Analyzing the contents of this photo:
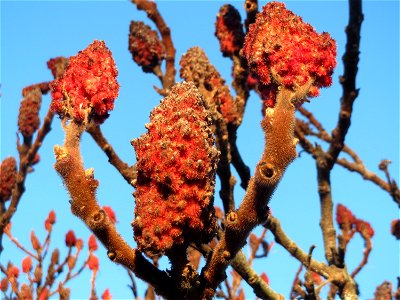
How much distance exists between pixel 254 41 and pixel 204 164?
464 millimetres

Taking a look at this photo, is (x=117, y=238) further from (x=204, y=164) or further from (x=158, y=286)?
(x=204, y=164)

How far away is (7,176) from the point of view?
5254 mm

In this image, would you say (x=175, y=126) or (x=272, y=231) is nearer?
(x=175, y=126)

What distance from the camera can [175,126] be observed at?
1709 mm

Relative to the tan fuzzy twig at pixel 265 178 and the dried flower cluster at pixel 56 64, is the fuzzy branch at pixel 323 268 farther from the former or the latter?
the dried flower cluster at pixel 56 64

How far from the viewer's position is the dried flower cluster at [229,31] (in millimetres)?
3773

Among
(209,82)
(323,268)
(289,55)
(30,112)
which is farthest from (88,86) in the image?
(30,112)

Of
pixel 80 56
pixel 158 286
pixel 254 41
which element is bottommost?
pixel 158 286

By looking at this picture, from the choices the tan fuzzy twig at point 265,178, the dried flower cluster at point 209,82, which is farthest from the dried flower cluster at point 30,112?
the tan fuzzy twig at point 265,178

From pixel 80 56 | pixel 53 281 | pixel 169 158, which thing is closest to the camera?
pixel 169 158

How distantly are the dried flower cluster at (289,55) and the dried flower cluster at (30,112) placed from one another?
3.45 m

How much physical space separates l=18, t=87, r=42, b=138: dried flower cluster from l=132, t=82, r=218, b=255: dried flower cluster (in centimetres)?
341

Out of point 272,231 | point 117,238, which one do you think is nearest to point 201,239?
point 117,238

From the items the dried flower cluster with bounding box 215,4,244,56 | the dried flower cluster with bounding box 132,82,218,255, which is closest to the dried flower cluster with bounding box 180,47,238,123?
the dried flower cluster with bounding box 215,4,244,56
